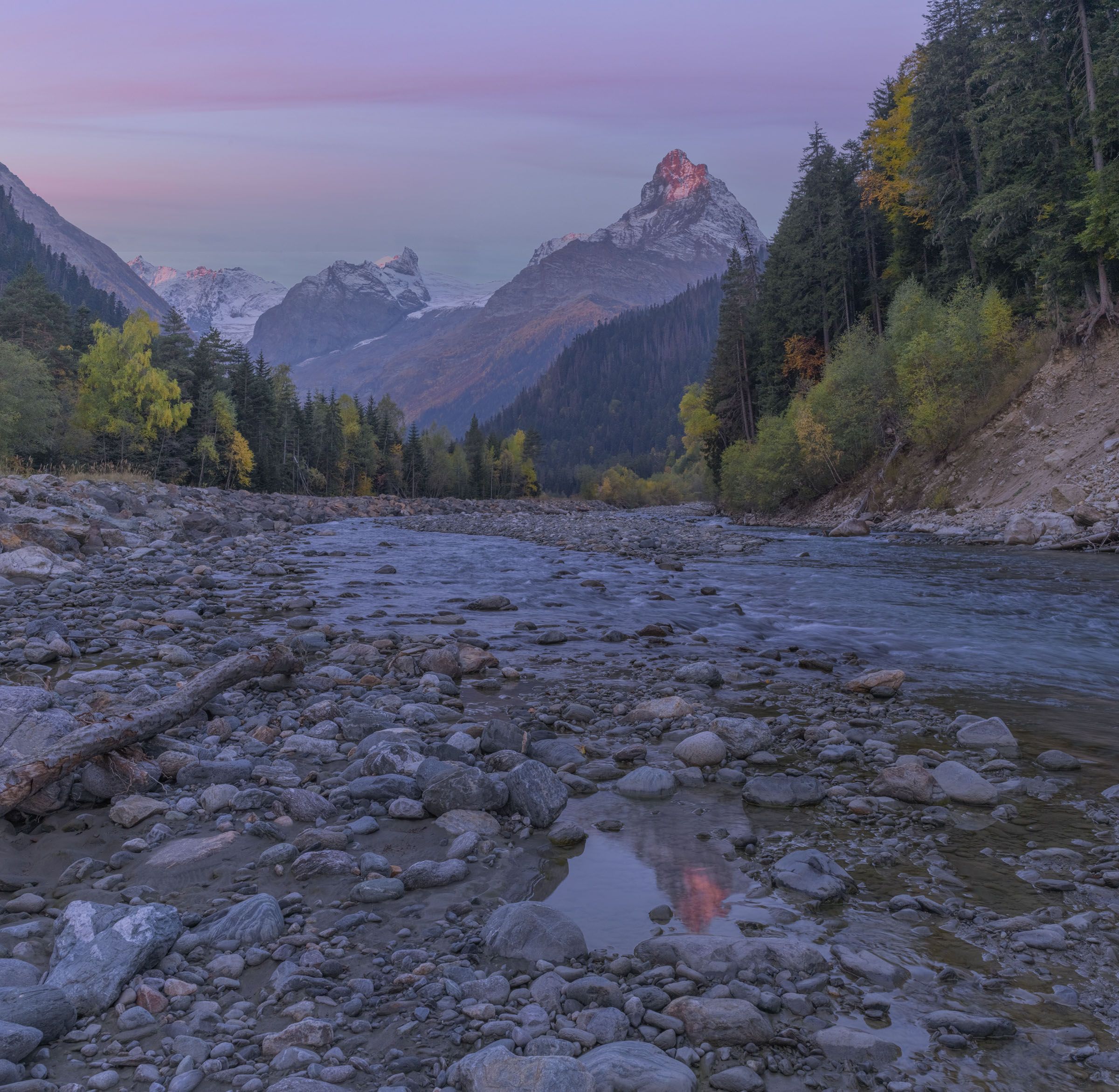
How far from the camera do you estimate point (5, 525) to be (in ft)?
54.7

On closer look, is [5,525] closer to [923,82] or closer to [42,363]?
[42,363]

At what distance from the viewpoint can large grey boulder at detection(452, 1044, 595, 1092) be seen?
2.52 meters

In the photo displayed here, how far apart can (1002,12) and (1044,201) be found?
834 centimetres

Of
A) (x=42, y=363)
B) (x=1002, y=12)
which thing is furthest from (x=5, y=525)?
(x=1002, y=12)

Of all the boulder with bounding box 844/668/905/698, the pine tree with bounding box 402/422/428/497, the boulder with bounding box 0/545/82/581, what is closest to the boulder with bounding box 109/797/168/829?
the boulder with bounding box 844/668/905/698

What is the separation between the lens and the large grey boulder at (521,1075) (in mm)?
2518

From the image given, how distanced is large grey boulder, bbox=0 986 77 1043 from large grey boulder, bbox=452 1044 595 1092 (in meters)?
1.63

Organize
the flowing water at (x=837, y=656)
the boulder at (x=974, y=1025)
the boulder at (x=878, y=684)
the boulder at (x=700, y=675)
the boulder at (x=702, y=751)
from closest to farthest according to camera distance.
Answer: the boulder at (x=974, y=1025), the flowing water at (x=837, y=656), the boulder at (x=702, y=751), the boulder at (x=878, y=684), the boulder at (x=700, y=675)

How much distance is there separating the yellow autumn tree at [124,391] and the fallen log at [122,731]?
184ft

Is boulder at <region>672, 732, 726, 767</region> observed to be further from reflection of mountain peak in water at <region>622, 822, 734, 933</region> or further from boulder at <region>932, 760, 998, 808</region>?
boulder at <region>932, 760, 998, 808</region>

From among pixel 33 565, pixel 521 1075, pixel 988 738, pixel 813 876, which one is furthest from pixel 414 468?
pixel 521 1075

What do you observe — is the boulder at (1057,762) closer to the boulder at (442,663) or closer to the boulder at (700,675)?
the boulder at (700,675)

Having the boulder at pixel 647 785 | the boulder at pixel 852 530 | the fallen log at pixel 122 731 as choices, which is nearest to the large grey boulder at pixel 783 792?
the boulder at pixel 647 785

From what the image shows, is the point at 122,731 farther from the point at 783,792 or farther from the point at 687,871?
the point at 783,792
